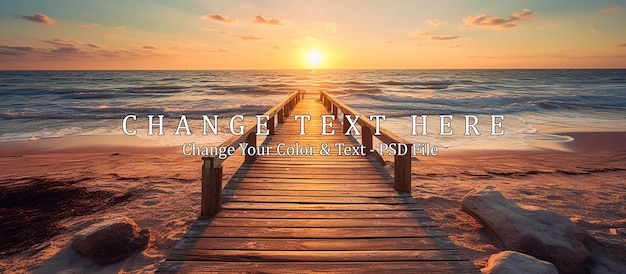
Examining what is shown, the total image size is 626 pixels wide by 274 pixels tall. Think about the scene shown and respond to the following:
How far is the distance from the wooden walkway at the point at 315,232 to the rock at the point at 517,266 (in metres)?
0.47

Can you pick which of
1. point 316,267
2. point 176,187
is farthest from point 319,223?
point 176,187

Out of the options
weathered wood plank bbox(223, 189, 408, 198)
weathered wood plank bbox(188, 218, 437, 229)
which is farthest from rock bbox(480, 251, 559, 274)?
weathered wood plank bbox(223, 189, 408, 198)

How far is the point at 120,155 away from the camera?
401 inches

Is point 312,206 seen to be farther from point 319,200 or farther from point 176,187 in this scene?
point 176,187

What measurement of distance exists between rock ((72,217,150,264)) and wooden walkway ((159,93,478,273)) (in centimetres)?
136

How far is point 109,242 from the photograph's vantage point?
3.99 meters

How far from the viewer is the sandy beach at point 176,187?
428 centimetres

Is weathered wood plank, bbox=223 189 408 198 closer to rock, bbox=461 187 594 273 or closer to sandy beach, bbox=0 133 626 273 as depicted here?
sandy beach, bbox=0 133 626 273

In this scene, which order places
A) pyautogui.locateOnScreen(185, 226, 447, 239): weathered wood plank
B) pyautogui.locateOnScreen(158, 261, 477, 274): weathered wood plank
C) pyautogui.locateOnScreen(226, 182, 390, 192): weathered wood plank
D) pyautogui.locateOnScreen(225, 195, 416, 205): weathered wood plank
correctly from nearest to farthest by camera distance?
pyautogui.locateOnScreen(158, 261, 477, 274): weathered wood plank, pyautogui.locateOnScreen(185, 226, 447, 239): weathered wood plank, pyautogui.locateOnScreen(225, 195, 416, 205): weathered wood plank, pyautogui.locateOnScreen(226, 182, 390, 192): weathered wood plank

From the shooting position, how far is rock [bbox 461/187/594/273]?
3.71m

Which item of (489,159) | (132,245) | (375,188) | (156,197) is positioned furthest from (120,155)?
(489,159)

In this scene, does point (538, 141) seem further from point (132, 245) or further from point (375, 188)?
point (132, 245)

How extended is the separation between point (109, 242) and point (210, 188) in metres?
1.64

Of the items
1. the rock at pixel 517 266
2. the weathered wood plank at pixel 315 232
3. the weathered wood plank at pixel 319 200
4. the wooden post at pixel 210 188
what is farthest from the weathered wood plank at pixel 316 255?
the weathered wood plank at pixel 319 200
